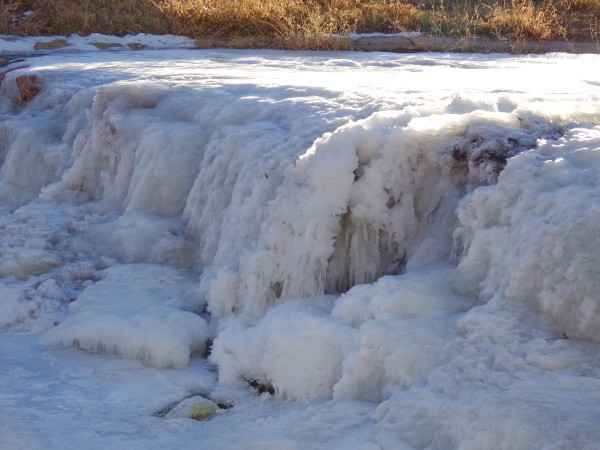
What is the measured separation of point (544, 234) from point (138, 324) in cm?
212

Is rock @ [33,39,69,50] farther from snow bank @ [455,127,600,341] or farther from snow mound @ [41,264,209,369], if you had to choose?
snow bank @ [455,127,600,341]

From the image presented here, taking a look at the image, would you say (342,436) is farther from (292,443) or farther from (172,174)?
(172,174)

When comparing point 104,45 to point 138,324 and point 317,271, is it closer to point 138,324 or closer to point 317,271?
point 138,324

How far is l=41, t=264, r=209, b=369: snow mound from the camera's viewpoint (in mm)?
4172

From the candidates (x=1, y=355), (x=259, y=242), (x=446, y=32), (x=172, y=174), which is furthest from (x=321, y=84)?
(x=446, y=32)

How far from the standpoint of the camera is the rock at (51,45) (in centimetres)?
1056

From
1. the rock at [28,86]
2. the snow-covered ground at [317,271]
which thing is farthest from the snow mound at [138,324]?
the rock at [28,86]

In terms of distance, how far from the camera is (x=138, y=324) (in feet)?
14.3

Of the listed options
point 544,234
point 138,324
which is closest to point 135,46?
point 138,324

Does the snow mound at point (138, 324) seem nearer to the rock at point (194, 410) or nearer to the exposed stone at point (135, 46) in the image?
the rock at point (194, 410)

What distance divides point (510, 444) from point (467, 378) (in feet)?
1.16

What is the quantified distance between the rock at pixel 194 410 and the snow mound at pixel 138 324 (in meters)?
0.52

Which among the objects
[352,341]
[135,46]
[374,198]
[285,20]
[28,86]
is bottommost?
[352,341]

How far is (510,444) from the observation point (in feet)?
8.36
